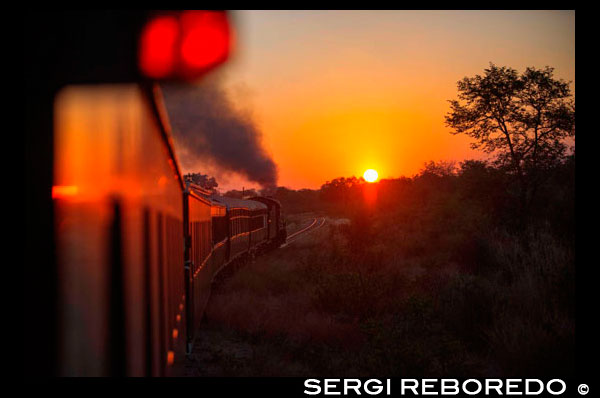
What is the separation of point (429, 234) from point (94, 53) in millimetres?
25026

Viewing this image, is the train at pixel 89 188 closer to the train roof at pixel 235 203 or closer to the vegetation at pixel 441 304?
the vegetation at pixel 441 304

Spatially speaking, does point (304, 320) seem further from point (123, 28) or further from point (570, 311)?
point (123, 28)

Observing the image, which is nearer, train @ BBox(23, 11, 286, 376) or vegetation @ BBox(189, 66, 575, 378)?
train @ BBox(23, 11, 286, 376)

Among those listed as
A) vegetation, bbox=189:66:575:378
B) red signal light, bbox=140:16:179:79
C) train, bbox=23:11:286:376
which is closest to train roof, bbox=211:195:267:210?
vegetation, bbox=189:66:575:378

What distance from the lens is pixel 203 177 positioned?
205 feet

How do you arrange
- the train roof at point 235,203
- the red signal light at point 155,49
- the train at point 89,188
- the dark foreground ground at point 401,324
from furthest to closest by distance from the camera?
the train roof at point 235,203 < the dark foreground ground at point 401,324 < the red signal light at point 155,49 < the train at point 89,188

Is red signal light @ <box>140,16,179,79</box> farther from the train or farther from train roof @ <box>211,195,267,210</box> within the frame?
train roof @ <box>211,195,267,210</box>

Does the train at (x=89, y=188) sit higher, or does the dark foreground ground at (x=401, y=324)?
the train at (x=89, y=188)

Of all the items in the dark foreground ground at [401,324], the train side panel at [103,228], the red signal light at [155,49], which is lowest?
the dark foreground ground at [401,324]

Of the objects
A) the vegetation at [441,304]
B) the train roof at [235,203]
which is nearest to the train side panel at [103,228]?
the vegetation at [441,304]

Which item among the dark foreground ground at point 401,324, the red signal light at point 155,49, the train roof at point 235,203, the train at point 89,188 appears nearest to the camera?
the train at point 89,188

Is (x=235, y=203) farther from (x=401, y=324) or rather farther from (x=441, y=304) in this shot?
(x=401, y=324)

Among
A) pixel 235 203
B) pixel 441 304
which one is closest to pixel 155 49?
pixel 441 304

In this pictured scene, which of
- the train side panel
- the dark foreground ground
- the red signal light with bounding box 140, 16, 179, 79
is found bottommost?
the dark foreground ground
